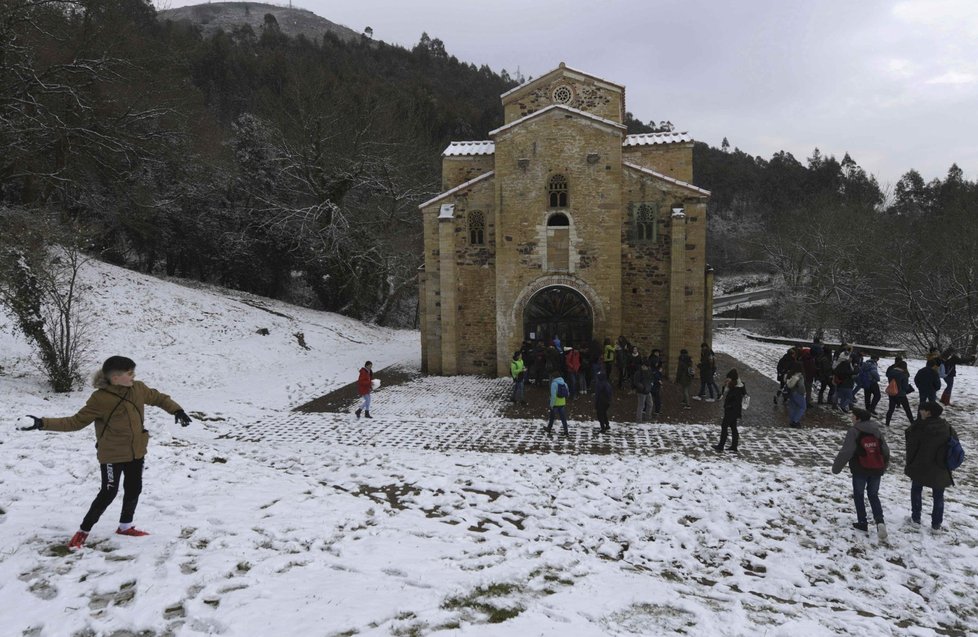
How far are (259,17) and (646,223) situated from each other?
449ft

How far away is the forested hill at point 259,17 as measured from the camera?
111188mm

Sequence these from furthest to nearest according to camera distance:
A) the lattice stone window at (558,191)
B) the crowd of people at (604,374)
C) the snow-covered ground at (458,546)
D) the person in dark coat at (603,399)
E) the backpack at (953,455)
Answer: the lattice stone window at (558,191)
the crowd of people at (604,374)
the person in dark coat at (603,399)
the backpack at (953,455)
the snow-covered ground at (458,546)

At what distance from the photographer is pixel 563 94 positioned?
20844mm

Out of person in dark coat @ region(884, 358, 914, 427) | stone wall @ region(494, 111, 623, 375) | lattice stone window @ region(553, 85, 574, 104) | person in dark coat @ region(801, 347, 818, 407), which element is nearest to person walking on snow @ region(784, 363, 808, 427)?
person in dark coat @ region(801, 347, 818, 407)

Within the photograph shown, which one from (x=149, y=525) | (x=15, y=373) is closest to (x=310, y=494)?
(x=149, y=525)

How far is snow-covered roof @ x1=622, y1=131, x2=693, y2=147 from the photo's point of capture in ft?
68.4

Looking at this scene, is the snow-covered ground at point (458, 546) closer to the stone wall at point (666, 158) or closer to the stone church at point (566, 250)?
the stone church at point (566, 250)

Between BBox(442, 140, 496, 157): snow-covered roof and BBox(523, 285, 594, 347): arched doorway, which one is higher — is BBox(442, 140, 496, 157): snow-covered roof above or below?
above

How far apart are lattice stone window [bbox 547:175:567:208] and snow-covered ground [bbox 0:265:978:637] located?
10.3m

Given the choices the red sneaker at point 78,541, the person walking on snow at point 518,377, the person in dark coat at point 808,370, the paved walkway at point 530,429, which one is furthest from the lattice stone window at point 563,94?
the red sneaker at point 78,541

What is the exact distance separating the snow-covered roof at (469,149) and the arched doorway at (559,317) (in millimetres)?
7024

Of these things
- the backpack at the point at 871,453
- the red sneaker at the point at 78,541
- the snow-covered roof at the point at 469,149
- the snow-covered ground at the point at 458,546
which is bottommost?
the snow-covered ground at the point at 458,546

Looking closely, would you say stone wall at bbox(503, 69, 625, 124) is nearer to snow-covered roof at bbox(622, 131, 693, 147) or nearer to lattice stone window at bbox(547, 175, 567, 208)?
snow-covered roof at bbox(622, 131, 693, 147)

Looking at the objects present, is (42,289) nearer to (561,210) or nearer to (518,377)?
(518,377)
